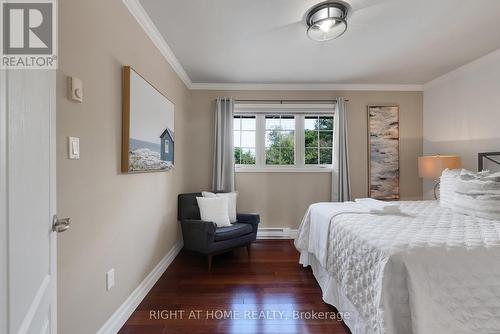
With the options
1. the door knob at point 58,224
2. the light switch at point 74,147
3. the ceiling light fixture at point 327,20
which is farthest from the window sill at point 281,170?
the door knob at point 58,224

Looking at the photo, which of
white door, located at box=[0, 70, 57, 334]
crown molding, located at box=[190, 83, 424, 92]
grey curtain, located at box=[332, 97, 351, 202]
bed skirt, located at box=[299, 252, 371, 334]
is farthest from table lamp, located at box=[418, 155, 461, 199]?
white door, located at box=[0, 70, 57, 334]

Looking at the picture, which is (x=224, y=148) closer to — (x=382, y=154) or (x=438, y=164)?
(x=382, y=154)

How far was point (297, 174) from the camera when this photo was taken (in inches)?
153

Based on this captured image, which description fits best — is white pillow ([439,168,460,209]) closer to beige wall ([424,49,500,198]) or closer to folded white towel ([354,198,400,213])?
folded white towel ([354,198,400,213])

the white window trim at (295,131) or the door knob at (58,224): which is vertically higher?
the white window trim at (295,131)

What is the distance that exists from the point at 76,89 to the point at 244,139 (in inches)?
109

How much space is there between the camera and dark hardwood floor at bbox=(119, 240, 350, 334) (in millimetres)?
1803

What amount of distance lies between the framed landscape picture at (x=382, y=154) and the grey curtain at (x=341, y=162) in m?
→ 0.45

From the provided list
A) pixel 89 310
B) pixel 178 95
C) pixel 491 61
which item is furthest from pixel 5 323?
pixel 491 61

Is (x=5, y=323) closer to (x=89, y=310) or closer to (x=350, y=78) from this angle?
(x=89, y=310)

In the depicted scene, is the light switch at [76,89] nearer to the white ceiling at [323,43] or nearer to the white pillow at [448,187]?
the white ceiling at [323,43]

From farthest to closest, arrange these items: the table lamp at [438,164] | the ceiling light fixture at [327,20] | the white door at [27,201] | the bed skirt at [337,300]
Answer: the table lamp at [438,164] < the ceiling light fixture at [327,20] < the bed skirt at [337,300] < the white door at [27,201]

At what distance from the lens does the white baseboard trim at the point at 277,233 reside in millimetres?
3842

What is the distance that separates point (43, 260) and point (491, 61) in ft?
14.3
